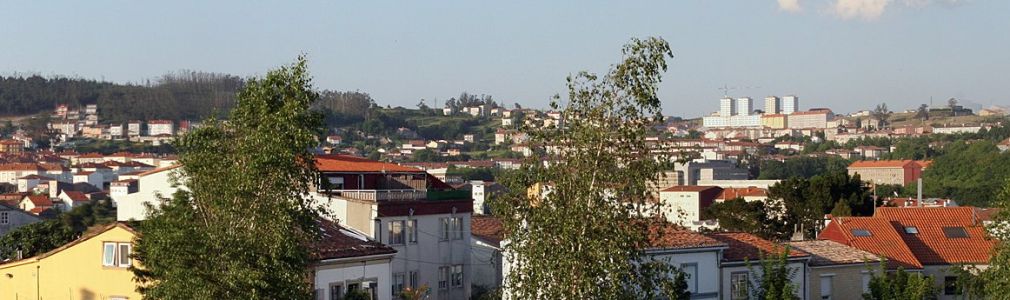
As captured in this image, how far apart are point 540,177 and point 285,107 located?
12.6 feet

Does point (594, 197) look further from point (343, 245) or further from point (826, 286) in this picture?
point (826, 286)

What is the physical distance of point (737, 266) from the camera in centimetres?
3281

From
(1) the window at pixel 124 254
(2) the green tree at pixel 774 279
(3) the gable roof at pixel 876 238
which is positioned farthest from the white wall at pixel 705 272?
(1) the window at pixel 124 254

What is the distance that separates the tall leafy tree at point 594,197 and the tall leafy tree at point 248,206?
11.2 ft

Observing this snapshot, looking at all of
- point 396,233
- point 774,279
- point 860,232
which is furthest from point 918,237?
point 774,279

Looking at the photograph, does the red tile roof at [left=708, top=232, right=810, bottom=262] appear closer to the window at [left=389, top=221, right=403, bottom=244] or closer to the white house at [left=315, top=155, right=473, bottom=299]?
the white house at [left=315, top=155, right=473, bottom=299]

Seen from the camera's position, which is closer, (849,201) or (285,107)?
(285,107)

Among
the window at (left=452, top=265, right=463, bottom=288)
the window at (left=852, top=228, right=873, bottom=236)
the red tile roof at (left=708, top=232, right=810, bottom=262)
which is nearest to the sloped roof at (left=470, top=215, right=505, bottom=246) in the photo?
the window at (left=452, top=265, right=463, bottom=288)

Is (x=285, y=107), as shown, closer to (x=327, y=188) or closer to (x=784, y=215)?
(x=327, y=188)

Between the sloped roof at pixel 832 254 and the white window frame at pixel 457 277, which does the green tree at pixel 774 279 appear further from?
the white window frame at pixel 457 277

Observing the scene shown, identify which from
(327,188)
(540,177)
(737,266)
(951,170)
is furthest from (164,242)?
(951,170)

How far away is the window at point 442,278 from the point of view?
37812 mm

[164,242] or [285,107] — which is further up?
[285,107]

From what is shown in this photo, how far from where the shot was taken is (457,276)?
127 feet
